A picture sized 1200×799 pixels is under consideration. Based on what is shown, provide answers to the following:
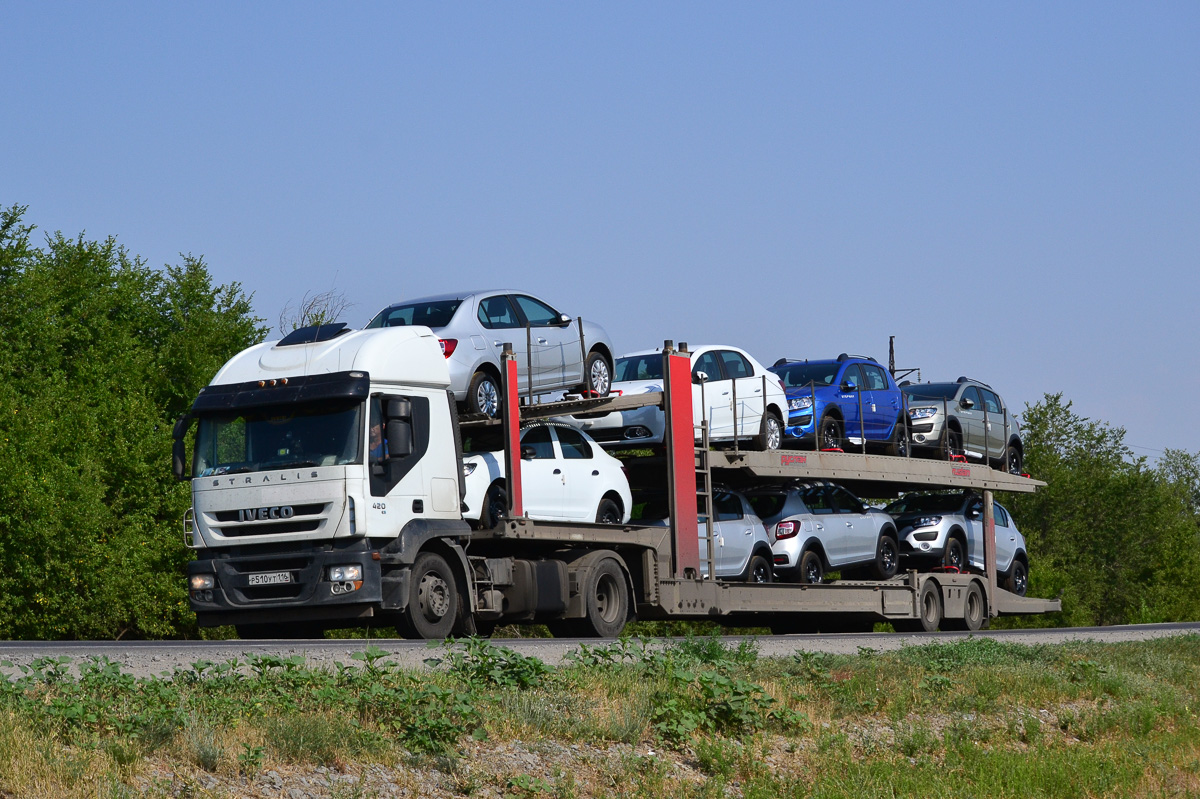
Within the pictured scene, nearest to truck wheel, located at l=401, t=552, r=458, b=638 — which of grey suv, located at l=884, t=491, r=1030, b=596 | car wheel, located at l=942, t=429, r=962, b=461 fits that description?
grey suv, located at l=884, t=491, r=1030, b=596

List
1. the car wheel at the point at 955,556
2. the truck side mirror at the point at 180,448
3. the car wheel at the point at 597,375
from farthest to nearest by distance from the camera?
the car wheel at the point at 955,556, the car wheel at the point at 597,375, the truck side mirror at the point at 180,448

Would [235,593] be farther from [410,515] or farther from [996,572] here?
[996,572]

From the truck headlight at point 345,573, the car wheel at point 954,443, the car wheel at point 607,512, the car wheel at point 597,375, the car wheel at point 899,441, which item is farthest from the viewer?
the car wheel at point 954,443

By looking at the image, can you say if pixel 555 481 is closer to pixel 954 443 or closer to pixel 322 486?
pixel 322 486

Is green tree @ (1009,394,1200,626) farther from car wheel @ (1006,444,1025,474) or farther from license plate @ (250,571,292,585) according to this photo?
license plate @ (250,571,292,585)

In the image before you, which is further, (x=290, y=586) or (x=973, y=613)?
(x=973, y=613)

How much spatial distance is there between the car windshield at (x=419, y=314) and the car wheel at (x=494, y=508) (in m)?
1.92

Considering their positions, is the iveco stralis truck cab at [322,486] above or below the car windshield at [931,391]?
below

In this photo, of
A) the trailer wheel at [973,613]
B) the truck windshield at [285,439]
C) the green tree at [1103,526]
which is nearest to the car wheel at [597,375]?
the truck windshield at [285,439]

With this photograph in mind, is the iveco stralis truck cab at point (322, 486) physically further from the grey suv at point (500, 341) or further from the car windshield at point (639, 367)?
the car windshield at point (639, 367)

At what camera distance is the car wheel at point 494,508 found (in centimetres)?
1521

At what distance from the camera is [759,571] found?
19359 millimetres

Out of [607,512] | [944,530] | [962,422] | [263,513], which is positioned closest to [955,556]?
[944,530]

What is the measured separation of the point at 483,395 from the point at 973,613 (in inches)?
466
